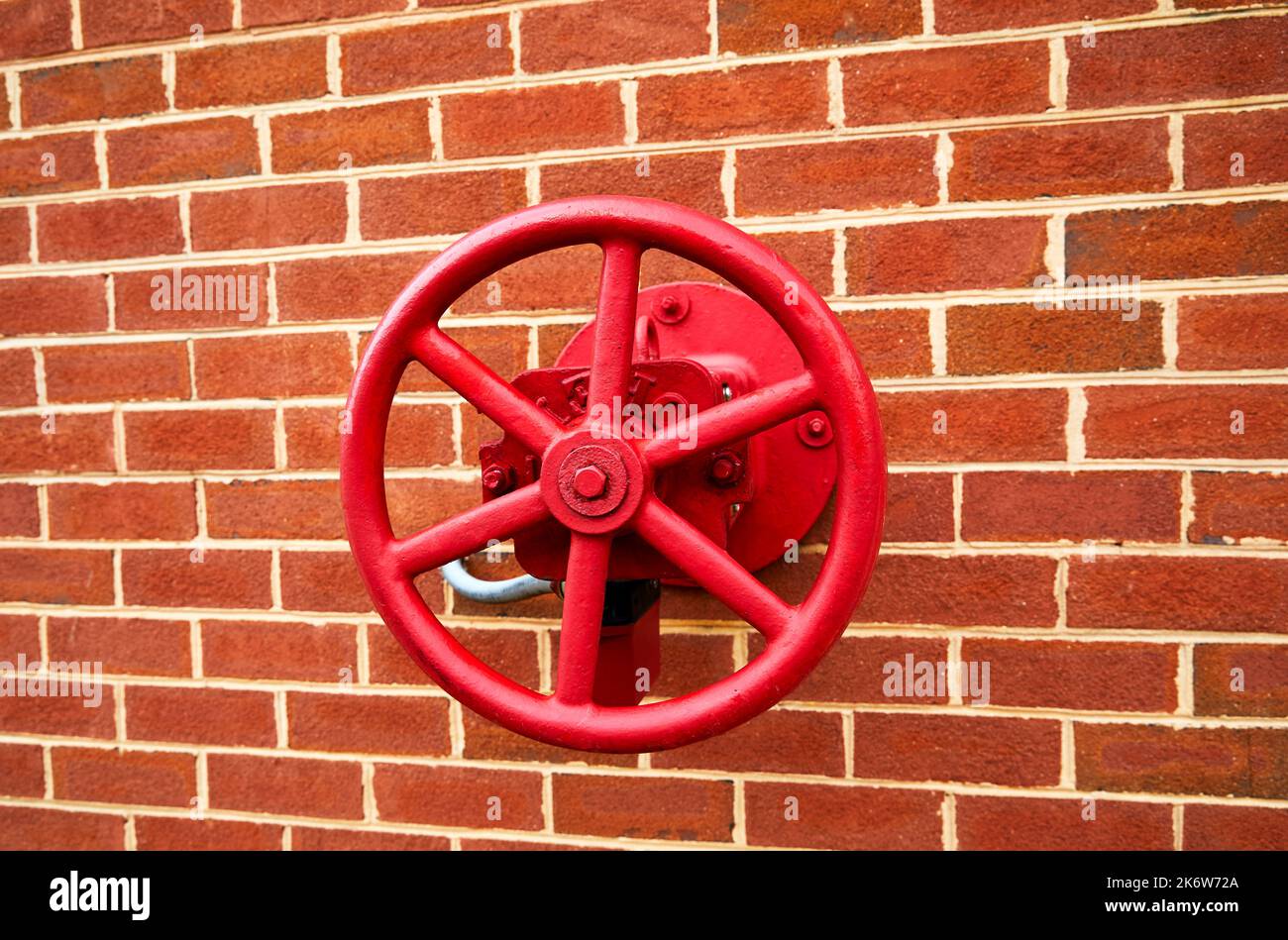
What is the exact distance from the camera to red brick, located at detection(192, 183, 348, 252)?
3.62 ft

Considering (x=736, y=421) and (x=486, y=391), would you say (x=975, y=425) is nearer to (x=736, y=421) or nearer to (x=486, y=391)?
(x=736, y=421)

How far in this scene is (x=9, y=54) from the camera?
1.17m

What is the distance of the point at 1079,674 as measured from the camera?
0.99m

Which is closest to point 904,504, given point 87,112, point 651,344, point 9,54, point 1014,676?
point 1014,676

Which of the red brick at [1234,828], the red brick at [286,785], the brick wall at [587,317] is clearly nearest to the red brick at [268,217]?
the brick wall at [587,317]

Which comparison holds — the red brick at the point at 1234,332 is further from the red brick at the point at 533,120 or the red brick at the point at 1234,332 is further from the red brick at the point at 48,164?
the red brick at the point at 48,164

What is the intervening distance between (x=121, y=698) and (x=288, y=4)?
93cm

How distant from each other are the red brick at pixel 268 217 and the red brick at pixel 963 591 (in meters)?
0.78

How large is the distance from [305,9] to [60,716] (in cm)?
99

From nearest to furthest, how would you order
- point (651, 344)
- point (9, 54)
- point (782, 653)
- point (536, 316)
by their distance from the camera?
point (782, 653)
point (651, 344)
point (536, 316)
point (9, 54)

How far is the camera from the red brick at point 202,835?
3.89ft

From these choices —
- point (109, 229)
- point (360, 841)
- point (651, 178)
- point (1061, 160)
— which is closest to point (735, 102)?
point (651, 178)

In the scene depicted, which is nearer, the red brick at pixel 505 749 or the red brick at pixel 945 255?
the red brick at pixel 945 255

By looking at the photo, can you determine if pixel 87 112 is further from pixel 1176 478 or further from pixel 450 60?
pixel 1176 478
